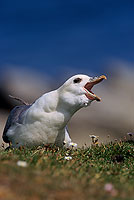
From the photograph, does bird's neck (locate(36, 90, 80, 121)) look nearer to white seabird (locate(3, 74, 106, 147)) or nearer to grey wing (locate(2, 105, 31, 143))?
white seabird (locate(3, 74, 106, 147))

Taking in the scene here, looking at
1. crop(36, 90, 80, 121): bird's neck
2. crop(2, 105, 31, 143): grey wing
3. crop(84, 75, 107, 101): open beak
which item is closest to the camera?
crop(84, 75, 107, 101): open beak

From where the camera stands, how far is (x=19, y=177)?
2963mm

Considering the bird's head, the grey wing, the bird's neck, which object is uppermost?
the bird's head

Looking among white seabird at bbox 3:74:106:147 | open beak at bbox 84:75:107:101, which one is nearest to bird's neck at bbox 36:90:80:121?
white seabird at bbox 3:74:106:147

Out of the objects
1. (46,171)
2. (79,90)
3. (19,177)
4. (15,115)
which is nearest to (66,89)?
(79,90)

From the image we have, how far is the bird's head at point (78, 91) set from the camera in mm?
5859

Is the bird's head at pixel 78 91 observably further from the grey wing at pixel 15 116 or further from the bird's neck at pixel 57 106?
the grey wing at pixel 15 116

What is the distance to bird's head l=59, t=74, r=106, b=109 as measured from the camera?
5.86 m

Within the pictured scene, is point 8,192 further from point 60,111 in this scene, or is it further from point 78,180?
point 60,111

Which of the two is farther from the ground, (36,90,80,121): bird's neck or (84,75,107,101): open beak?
(84,75,107,101): open beak

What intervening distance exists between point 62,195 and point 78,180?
0.60 m

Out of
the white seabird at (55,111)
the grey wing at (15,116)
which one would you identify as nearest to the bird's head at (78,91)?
the white seabird at (55,111)

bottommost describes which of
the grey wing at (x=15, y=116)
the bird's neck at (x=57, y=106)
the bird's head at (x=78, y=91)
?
the grey wing at (x=15, y=116)

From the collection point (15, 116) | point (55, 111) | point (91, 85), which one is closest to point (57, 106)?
point (55, 111)
